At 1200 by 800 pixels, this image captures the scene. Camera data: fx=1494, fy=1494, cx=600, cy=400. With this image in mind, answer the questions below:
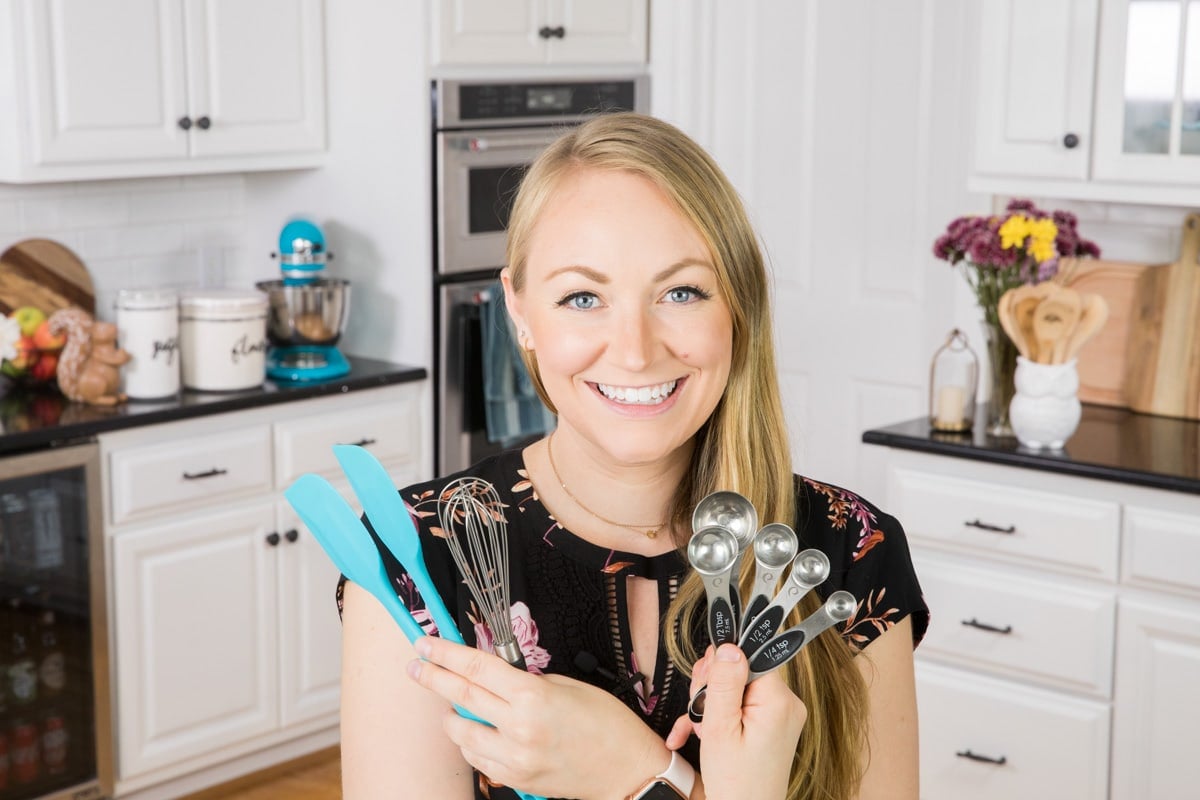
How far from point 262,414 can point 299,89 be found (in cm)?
88

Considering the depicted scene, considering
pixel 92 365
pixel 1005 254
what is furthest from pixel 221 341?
pixel 1005 254

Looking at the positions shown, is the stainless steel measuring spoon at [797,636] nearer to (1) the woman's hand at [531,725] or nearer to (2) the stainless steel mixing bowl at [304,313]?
(1) the woman's hand at [531,725]

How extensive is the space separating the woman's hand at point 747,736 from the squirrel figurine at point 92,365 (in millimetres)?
2608

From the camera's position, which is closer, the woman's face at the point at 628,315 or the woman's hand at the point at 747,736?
the woman's hand at the point at 747,736

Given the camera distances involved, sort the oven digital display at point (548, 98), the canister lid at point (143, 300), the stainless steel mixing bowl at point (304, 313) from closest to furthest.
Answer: the canister lid at point (143, 300), the stainless steel mixing bowl at point (304, 313), the oven digital display at point (548, 98)

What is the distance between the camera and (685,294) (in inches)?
49.2

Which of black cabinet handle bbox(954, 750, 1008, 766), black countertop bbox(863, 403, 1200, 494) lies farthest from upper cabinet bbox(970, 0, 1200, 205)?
black cabinet handle bbox(954, 750, 1008, 766)

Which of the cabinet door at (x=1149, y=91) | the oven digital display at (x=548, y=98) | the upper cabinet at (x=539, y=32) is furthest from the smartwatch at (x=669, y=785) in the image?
the oven digital display at (x=548, y=98)

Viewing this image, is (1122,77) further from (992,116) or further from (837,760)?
(837,760)

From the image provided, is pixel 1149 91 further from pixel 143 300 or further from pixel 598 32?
pixel 143 300

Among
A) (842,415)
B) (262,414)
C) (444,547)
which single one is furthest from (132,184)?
(444,547)

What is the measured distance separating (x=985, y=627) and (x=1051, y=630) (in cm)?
13

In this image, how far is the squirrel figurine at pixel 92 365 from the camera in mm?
3344

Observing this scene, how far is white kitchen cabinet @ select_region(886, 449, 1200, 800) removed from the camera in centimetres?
288
